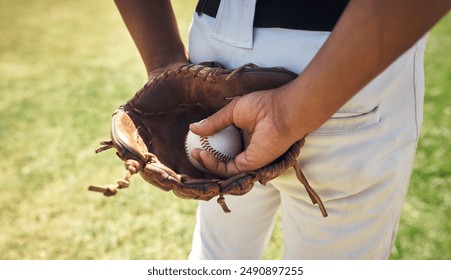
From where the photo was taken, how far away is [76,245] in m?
2.37

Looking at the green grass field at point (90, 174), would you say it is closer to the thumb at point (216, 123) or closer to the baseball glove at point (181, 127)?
the baseball glove at point (181, 127)

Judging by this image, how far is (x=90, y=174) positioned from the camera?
2.93m

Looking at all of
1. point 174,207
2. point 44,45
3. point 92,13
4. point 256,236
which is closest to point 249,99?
point 256,236

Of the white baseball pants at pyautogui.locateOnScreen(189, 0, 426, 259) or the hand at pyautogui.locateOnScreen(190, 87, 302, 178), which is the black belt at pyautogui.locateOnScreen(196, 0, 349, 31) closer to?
the white baseball pants at pyautogui.locateOnScreen(189, 0, 426, 259)

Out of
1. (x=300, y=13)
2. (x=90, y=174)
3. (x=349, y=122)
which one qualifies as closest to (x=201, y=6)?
(x=300, y=13)

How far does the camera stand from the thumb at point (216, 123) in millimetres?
1087

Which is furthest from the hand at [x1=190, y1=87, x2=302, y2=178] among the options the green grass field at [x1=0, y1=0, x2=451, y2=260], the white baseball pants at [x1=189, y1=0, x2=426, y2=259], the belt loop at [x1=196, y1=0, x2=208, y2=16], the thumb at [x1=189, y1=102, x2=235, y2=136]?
the green grass field at [x1=0, y1=0, x2=451, y2=260]

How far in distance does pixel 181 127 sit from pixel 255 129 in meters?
0.41

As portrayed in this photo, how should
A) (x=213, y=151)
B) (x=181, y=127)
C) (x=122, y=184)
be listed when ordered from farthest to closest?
(x=181, y=127) < (x=213, y=151) < (x=122, y=184)

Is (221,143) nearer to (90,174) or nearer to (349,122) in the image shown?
(349,122)

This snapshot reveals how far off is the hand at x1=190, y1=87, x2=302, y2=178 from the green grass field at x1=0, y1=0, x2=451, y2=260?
1324 mm

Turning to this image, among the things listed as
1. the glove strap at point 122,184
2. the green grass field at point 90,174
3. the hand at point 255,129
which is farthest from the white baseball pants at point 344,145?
the green grass field at point 90,174

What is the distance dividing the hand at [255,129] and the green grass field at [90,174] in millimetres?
1324
